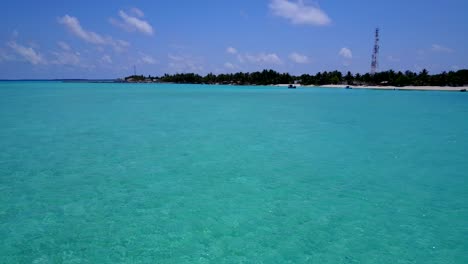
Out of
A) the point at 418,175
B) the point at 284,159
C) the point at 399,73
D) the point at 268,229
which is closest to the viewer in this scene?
the point at 268,229

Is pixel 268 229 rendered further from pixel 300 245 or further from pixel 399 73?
pixel 399 73

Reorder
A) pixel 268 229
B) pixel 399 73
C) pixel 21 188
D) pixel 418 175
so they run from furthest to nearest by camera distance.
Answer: pixel 399 73
pixel 418 175
pixel 21 188
pixel 268 229

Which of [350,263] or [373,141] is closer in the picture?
[350,263]

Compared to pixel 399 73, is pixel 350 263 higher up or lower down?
lower down

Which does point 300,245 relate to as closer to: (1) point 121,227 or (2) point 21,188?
(1) point 121,227

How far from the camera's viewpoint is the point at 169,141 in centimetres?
2044

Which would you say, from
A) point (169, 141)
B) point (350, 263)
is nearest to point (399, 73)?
point (169, 141)

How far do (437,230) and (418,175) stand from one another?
5.43m

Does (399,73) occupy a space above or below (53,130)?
above

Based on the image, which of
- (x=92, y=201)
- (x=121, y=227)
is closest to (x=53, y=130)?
(x=92, y=201)

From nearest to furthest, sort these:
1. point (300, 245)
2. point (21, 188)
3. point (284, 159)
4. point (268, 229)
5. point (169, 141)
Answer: point (300, 245), point (268, 229), point (21, 188), point (284, 159), point (169, 141)

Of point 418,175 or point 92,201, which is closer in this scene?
point 92,201

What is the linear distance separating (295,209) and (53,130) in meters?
20.6

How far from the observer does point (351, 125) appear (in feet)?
95.9
